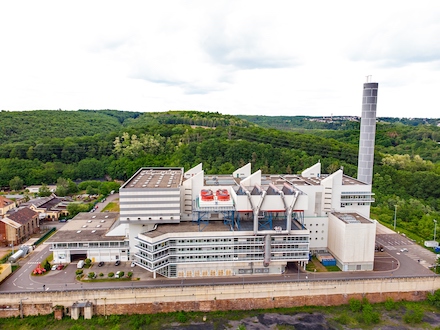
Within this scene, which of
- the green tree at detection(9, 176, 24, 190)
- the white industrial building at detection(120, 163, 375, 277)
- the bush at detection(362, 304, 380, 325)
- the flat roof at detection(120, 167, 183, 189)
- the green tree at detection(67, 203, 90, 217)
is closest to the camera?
the bush at detection(362, 304, 380, 325)

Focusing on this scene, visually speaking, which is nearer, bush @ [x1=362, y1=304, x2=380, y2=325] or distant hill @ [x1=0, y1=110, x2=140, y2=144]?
bush @ [x1=362, y1=304, x2=380, y2=325]

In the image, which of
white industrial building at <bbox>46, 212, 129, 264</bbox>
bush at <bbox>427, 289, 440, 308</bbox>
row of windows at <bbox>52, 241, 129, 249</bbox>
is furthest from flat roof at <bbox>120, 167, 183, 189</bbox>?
bush at <bbox>427, 289, 440, 308</bbox>

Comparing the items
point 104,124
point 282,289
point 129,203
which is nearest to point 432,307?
point 282,289

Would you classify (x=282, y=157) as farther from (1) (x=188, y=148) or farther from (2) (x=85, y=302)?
(2) (x=85, y=302)

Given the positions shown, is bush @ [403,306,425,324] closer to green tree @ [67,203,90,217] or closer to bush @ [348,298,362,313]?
bush @ [348,298,362,313]

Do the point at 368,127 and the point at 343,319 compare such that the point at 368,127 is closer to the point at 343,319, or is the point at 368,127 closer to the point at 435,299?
the point at 435,299

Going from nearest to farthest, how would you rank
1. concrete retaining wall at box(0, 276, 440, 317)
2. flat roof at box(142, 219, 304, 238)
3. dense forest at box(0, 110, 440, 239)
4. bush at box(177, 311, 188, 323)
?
bush at box(177, 311, 188, 323) < concrete retaining wall at box(0, 276, 440, 317) < flat roof at box(142, 219, 304, 238) < dense forest at box(0, 110, 440, 239)

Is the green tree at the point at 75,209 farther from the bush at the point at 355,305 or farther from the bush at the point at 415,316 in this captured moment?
the bush at the point at 415,316
